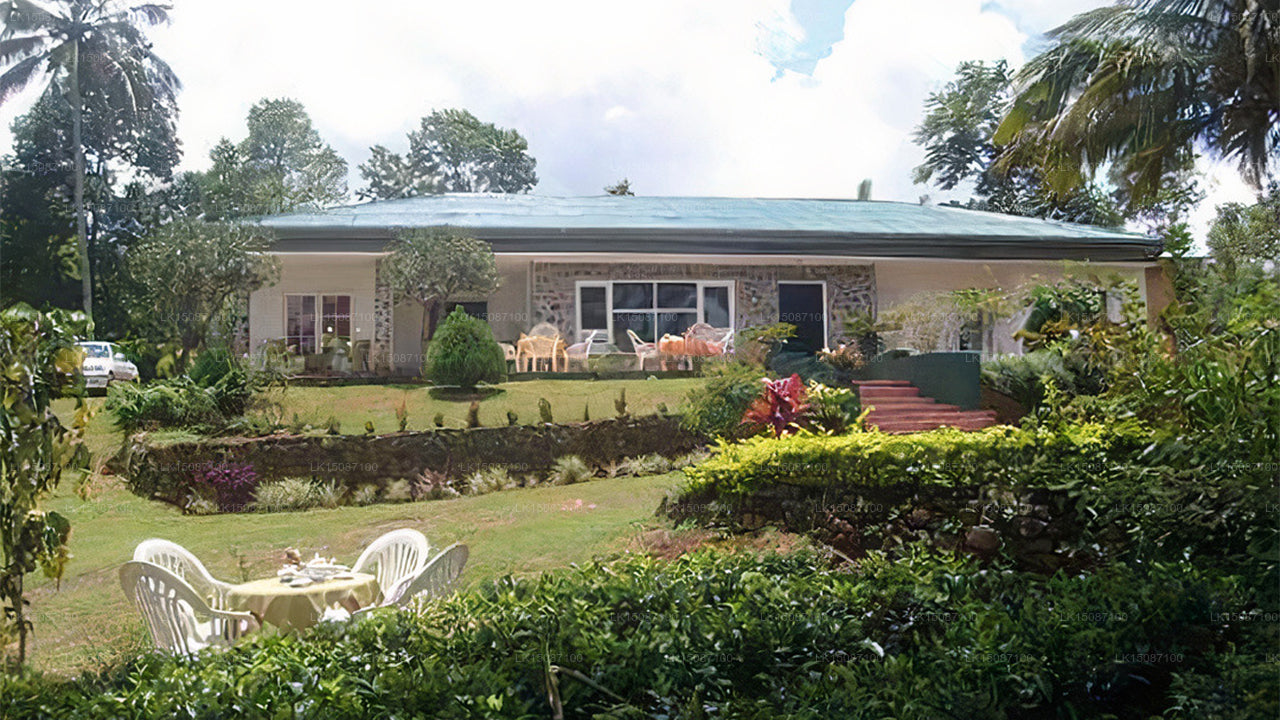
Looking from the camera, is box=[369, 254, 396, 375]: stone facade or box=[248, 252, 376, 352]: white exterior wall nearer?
box=[248, 252, 376, 352]: white exterior wall

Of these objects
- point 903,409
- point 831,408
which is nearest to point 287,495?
point 831,408

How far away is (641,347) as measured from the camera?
4.43 meters

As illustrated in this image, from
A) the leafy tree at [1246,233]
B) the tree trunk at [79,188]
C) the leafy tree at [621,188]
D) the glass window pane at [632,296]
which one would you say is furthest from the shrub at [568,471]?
the leafy tree at [1246,233]

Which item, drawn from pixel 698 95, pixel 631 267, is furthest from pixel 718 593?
pixel 698 95

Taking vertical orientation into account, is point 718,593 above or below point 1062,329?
below

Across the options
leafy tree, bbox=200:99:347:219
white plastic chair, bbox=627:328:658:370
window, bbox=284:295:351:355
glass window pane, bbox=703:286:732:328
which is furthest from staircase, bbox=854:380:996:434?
leafy tree, bbox=200:99:347:219

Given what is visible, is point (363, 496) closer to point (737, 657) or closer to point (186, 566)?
point (186, 566)

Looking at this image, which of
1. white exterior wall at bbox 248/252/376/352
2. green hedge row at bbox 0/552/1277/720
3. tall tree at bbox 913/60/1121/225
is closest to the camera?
green hedge row at bbox 0/552/1277/720

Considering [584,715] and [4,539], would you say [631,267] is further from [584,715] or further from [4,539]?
[4,539]

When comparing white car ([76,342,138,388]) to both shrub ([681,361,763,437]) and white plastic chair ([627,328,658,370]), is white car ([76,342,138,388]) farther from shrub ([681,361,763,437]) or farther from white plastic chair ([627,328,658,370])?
shrub ([681,361,763,437])

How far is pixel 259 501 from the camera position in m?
4.12

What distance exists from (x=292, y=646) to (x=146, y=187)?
2.15 m

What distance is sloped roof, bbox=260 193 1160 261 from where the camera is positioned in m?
4.27

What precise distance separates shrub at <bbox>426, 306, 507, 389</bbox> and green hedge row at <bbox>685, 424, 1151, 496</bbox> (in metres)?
1.05
